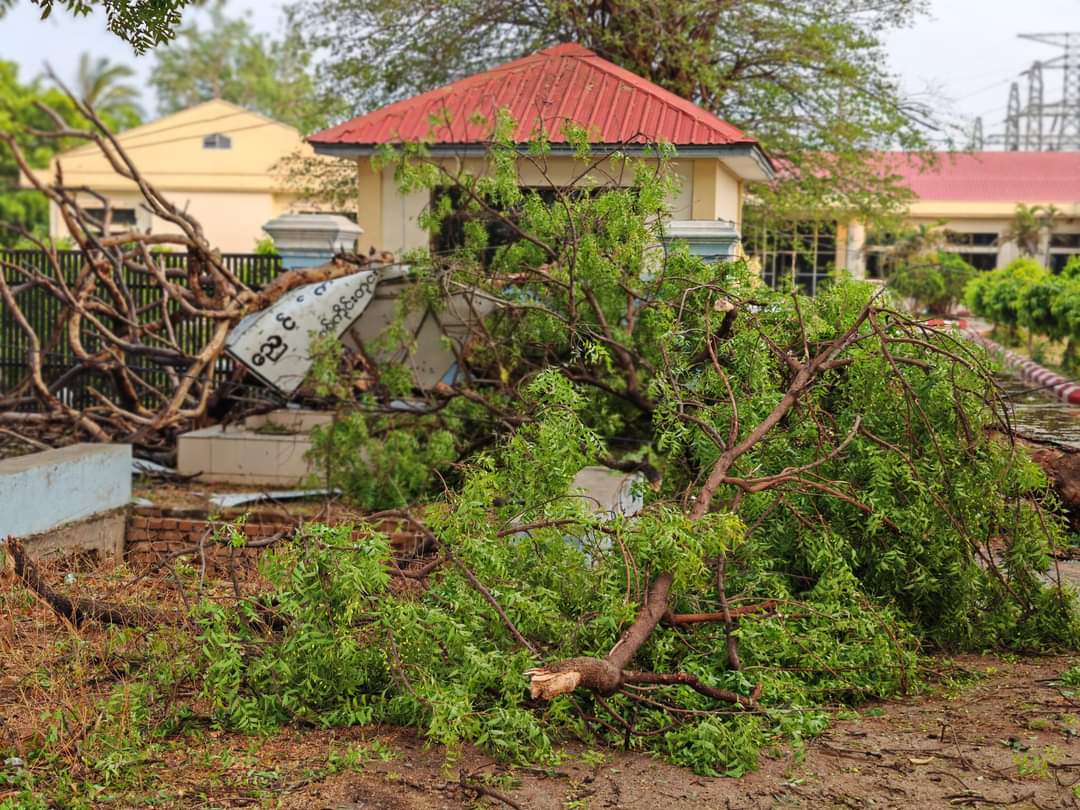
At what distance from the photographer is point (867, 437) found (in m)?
6.34

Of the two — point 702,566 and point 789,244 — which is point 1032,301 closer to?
point 789,244

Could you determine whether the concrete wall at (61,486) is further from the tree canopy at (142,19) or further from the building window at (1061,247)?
the building window at (1061,247)

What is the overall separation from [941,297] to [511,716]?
33577mm

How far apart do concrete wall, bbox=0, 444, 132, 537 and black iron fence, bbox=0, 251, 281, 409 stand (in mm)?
4558

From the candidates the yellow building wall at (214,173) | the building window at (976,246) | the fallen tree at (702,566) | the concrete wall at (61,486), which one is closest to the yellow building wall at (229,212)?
the yellow building wall at (214,173)

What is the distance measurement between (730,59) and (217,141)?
21591mm

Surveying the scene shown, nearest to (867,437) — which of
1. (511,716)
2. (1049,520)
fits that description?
(1049,520)

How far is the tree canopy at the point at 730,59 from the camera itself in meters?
18.0

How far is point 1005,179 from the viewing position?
131ft

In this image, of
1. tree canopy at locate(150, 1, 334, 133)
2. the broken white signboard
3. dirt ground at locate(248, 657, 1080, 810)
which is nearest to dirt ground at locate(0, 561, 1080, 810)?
dirt ground at locate(248, 657, 1080, 810)

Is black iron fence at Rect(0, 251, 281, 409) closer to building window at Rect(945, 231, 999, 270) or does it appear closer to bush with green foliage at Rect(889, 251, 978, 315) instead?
bush with green foliage at Rect(889, 251, 978, 315)

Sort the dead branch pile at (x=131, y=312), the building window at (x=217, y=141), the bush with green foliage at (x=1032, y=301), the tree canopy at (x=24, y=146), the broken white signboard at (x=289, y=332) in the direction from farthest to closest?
1. the tree canopy at (x=24, y=146)
2. the building window at (x=217, y=141)
3. the bush with green foliage at (x=1032, y=301)
4. the dead branch pile at (x=131, y=312)
5. the broken white signboard at (x=289, y=332)

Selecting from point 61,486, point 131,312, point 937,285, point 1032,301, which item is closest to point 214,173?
point 937,285

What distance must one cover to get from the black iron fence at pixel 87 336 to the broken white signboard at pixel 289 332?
2.99 metres
